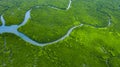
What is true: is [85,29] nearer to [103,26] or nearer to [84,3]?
[103,26]

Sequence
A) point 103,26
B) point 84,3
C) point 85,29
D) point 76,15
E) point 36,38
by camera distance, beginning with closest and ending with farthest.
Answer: point 36,38, point 85,29, point 103,26, point 76,15, point 84,3

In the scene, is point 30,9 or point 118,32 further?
point 30,9

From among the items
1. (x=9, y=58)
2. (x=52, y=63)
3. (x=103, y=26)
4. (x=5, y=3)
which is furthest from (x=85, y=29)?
(x=5, y=3)

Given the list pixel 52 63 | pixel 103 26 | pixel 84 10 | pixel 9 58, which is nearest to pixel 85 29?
pixel 103 26

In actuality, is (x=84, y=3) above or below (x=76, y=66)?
below

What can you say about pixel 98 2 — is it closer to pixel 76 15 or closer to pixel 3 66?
pixel 76 15

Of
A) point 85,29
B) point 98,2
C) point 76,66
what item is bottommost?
point 98,2

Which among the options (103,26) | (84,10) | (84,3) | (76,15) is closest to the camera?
(103,26)

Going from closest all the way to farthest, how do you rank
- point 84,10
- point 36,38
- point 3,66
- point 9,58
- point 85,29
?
point 3,66 < point 9,58 < point 36,38 < point 85,29 < point 84,10

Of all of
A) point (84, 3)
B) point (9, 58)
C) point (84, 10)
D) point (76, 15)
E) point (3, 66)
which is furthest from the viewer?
point (84, 3)
